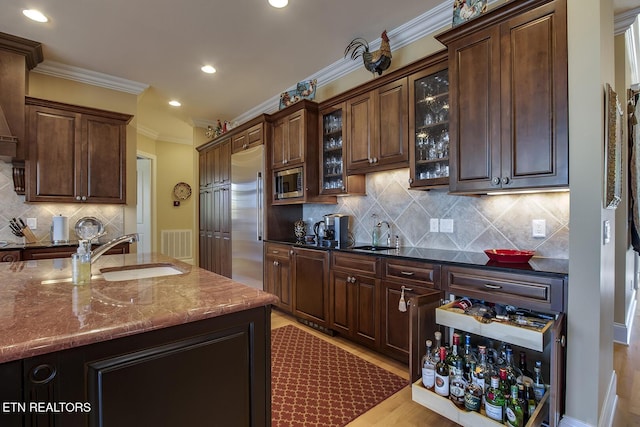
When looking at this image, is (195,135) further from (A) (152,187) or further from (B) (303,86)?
(B) (303,86)

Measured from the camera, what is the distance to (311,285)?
10.6ft

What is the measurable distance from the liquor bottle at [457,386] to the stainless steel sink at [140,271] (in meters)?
1.64

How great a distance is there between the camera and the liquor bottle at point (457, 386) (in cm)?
169

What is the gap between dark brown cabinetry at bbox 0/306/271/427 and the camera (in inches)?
31.1

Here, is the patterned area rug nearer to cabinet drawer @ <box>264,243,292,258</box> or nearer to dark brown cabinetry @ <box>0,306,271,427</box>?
dark brown cabinetry @ <box>0,306,271,427</box>

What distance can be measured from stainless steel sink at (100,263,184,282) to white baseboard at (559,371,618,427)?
2.20 metres

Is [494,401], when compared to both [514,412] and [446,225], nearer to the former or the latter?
[514,412]

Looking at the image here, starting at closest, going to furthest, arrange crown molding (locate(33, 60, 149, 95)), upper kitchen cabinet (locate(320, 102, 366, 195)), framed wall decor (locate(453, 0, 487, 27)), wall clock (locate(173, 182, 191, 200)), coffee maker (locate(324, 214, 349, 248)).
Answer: framed wall decor (locate(453, 0, 487, 27)) → upper kitchen cabinet (locate(320, 102, 366, 195)) → coffee maker (locate(324, 214, 349, 248)) → crown molding (locate(33, 60, 149, 95)) → wall clock (locate(173, 182, 191, 200))

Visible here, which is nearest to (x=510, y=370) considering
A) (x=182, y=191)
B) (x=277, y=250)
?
(x=277, y=250)

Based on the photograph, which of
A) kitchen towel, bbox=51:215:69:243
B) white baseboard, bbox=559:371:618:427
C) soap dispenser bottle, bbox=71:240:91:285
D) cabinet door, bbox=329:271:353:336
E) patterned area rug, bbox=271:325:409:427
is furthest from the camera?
kitchen towel, bbox=51:215:69:243

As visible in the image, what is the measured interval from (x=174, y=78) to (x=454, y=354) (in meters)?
4.21

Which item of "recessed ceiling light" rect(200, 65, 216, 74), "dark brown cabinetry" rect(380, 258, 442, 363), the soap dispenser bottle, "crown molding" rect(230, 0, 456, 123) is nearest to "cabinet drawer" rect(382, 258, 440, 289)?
"dark brown cabinetry" rect(380, 258, 442, 363)

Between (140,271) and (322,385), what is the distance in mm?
1417

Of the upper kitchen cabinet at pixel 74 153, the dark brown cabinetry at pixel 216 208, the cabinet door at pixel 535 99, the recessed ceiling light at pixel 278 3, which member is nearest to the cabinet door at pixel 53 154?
the upper kitchen cabinet at pixel 74 153
